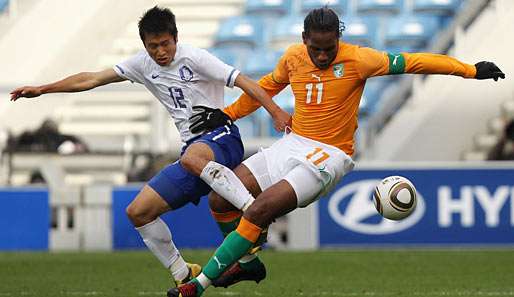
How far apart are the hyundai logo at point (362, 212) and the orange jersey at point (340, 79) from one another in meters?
6.41

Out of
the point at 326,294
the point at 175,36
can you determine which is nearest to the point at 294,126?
the point at 175,36

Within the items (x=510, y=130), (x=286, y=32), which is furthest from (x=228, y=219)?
(x=286, y=32)

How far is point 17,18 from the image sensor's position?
20828 millimetres

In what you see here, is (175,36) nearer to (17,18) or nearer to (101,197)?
(101,197)

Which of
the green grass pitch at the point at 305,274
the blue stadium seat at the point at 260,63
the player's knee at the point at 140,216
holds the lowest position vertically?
the green grass pitch at the point at 305,274

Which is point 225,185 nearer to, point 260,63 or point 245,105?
point 245,105

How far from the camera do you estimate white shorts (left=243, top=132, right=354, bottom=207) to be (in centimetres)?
781

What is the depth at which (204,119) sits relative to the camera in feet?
27.2

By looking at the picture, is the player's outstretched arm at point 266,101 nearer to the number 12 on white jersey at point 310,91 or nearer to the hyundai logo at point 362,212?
the number 12 on white jersey at point 310,91

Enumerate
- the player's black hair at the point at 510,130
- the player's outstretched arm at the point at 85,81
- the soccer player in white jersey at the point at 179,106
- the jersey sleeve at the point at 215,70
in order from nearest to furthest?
the soccer player in white jersey at the point at 179,106
the jersey sleeve at the point at 215,70
the player's outstretched arm at the point at 85,81
the player's black hair at the point at 510,130

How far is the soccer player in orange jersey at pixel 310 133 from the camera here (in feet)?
25.0

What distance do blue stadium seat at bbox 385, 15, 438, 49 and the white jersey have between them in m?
10.6

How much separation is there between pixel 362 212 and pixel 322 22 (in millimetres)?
7100

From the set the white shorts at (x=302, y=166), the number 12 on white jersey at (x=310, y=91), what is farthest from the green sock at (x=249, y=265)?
the number 12 on white jersey at (x=310, y=91)
